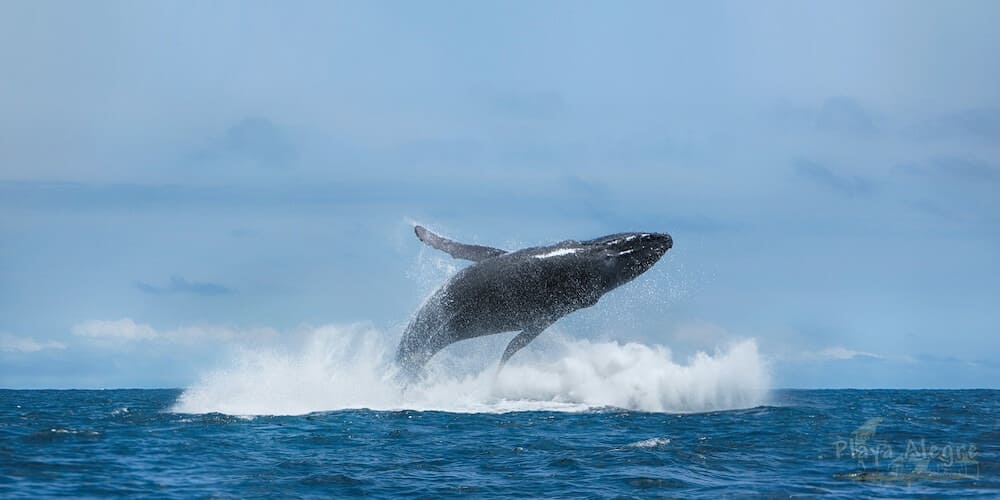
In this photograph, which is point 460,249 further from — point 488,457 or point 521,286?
point 488,457

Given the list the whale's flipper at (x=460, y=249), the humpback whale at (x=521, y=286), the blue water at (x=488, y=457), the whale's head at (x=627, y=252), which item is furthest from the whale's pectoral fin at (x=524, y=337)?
the whale's head at (x=627, y=252)

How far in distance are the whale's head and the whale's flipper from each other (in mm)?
2970

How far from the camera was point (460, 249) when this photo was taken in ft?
89.0

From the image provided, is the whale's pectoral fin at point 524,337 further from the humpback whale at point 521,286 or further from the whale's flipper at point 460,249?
the whale's flipper at point 460,249

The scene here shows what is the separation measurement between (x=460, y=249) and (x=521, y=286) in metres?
2.40

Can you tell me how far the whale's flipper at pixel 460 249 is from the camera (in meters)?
26.6

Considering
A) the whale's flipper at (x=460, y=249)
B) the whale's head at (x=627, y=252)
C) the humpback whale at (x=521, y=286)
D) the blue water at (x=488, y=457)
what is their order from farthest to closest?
the whale's flipper at (x=460, y=249), the humpback whale at (x=521, y=286), the whale's head at (x=627, y=252), the blue water at (x=488, y=457)

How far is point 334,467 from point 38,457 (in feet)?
19.9

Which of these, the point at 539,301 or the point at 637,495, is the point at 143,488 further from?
the point at 539,301

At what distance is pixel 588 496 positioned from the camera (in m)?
14.7

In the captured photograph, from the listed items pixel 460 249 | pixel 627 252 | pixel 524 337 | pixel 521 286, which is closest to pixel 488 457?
pixel 521 286

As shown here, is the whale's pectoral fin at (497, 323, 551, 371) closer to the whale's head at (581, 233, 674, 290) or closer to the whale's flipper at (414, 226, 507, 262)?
the whale's flipper at (414, 226, 507, 262)

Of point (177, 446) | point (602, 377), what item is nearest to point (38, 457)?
point (177, 446)

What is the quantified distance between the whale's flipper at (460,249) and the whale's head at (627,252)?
2970 mm
